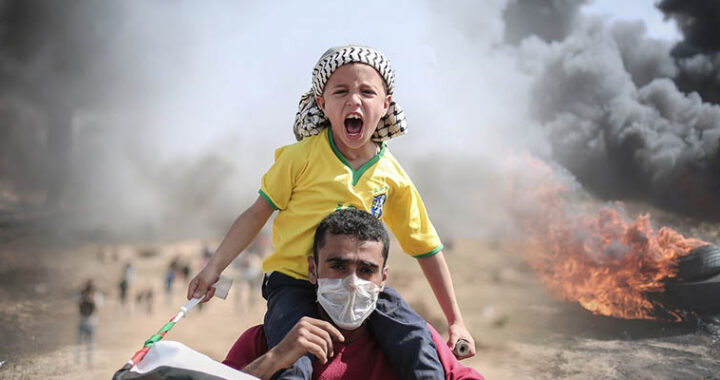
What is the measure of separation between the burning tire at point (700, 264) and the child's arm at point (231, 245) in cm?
1134

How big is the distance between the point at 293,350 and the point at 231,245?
0.84 meters

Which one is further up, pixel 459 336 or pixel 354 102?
pixel 354 102

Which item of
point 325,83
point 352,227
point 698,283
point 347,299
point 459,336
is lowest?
point 459,336

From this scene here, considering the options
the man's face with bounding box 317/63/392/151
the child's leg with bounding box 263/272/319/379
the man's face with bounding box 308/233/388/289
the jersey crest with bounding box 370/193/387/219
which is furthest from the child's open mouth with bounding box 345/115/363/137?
the child's leg with bounding box 263/272/319/379

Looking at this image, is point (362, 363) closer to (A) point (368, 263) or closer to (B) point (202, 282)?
(A) point (368, 263)

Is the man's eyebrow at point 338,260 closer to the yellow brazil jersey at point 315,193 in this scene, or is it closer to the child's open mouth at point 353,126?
the yellow brazil jersey at point 315,193

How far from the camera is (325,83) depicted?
3115 millimetres

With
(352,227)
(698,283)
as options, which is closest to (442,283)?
(352,227)

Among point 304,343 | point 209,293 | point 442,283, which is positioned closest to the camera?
point 304,343

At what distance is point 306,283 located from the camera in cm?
297

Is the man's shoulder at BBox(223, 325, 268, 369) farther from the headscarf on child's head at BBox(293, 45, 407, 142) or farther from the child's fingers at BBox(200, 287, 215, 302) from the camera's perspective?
the headscarf on child's head at BBox(293, 45, 407, 142)

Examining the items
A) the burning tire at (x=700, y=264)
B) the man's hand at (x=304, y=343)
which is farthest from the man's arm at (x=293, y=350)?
the burning tire at (x=700, y=264)

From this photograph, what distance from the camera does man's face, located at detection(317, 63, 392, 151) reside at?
2.97 metres

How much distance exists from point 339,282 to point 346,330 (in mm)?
313
